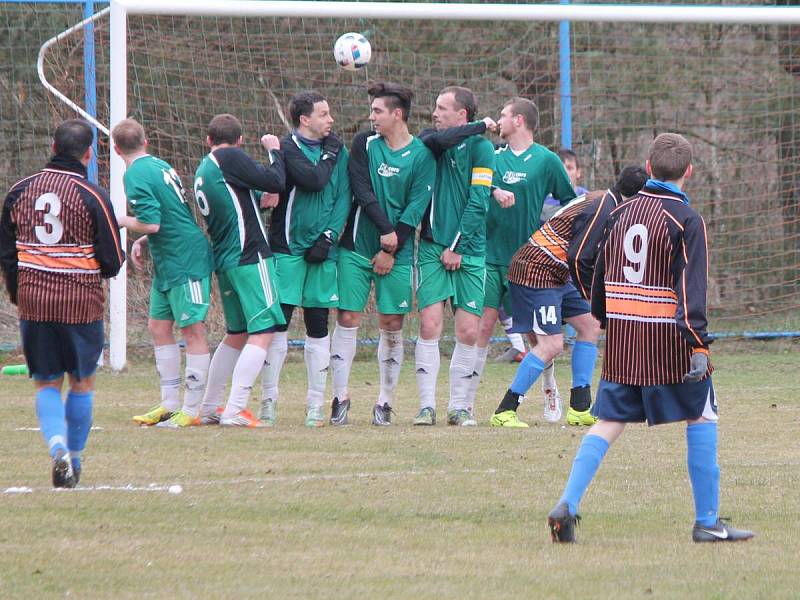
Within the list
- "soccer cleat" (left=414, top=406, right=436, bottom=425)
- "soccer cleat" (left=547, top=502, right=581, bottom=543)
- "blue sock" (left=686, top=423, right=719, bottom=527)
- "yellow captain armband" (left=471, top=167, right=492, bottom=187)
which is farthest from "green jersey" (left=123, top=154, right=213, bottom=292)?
"blue sock" (left=686, top=423, right=719, bottom=527)

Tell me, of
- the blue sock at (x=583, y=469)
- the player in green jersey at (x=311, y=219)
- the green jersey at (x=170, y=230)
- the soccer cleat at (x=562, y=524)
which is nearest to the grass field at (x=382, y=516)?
the soccer cleat at (x=562, y=524)

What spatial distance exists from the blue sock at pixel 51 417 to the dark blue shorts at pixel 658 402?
256 centimetres

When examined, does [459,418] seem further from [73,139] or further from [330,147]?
[73,139]

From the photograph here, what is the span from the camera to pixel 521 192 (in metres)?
9.46

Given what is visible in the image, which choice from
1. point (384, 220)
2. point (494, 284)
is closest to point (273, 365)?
point (384, 220)

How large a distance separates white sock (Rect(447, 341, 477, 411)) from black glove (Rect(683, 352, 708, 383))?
389 centimetres

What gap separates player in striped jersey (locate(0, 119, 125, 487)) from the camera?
655cm

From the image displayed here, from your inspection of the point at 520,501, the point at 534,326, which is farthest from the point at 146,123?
the point at 520,501

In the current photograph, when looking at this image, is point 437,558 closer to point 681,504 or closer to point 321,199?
point 681,504

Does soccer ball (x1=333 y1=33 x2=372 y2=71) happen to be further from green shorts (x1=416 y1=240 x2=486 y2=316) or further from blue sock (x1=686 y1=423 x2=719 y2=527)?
blue sock (x1=686 y1=423 x2=719 y2=527)

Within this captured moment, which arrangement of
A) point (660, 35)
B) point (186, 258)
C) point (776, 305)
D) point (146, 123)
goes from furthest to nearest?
point (660, 35)
point (776, 305)
point (146, 123)
point (186, 258)

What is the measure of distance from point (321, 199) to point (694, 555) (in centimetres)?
442

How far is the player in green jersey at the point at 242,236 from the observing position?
28.6ft

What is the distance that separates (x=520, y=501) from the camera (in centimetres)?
627
